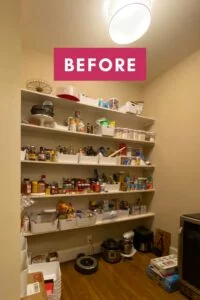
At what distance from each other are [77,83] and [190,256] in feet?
7.43

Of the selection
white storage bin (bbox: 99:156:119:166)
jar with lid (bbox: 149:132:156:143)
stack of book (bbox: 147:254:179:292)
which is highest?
jar with lid (bbox: 149:132:156:143)

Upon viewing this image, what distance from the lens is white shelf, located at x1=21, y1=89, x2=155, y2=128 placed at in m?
1.95

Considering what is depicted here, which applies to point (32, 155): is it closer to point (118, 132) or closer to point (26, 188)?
point (26, 188)

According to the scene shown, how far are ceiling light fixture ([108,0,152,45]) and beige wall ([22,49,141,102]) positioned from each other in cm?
106

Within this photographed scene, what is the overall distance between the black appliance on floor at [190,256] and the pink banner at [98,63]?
1.61 m

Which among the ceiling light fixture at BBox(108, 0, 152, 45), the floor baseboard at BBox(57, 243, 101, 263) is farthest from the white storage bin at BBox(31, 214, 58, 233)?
the ceiling light fixture at BBox(108, 0, 152, 45)

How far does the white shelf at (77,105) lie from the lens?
1951 millimetres

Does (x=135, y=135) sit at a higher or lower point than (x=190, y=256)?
higher

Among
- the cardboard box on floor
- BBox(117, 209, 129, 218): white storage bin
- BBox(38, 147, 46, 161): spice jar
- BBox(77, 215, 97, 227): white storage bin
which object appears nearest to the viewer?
the cardboard box on floor

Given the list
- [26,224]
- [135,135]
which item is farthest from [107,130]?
[26,224]

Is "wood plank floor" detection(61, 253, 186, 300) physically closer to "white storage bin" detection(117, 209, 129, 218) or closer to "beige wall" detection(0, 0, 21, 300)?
"white storage bin" detection(117, 209, 129, 218)

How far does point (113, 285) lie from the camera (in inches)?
70.9

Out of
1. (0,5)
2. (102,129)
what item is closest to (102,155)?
(102,129)

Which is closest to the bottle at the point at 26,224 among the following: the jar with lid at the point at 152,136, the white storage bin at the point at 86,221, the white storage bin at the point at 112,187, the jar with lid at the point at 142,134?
the white storage bin at the point at 86,221
